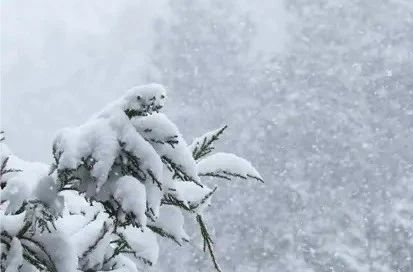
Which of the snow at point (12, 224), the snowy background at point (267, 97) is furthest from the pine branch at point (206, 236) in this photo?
the snowy background at point (267, 97)

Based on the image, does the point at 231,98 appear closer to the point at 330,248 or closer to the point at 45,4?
the point at 330,248

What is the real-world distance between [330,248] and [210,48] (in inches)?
179

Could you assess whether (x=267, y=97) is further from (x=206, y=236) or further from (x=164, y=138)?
(x=164, y=138)

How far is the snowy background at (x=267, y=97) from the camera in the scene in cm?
865

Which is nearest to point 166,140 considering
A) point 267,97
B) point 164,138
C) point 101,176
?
point 164,138

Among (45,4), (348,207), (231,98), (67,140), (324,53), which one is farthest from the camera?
(45,4)

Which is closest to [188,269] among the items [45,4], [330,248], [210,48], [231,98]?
[330,248]

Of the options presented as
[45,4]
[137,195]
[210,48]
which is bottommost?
[210,48]

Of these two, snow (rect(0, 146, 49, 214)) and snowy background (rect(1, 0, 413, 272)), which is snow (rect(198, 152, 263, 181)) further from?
snowy background (rect(1, 0, 413, 272))

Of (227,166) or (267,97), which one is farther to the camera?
(267,97)

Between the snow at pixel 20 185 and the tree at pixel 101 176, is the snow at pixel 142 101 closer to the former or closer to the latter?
the tree at pixel 101 176

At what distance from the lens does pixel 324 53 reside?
11.1m

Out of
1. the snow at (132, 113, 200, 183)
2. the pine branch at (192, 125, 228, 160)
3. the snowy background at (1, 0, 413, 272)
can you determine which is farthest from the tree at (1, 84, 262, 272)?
the snowy background at (1, 0, 413, 272)

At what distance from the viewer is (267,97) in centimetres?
1040
